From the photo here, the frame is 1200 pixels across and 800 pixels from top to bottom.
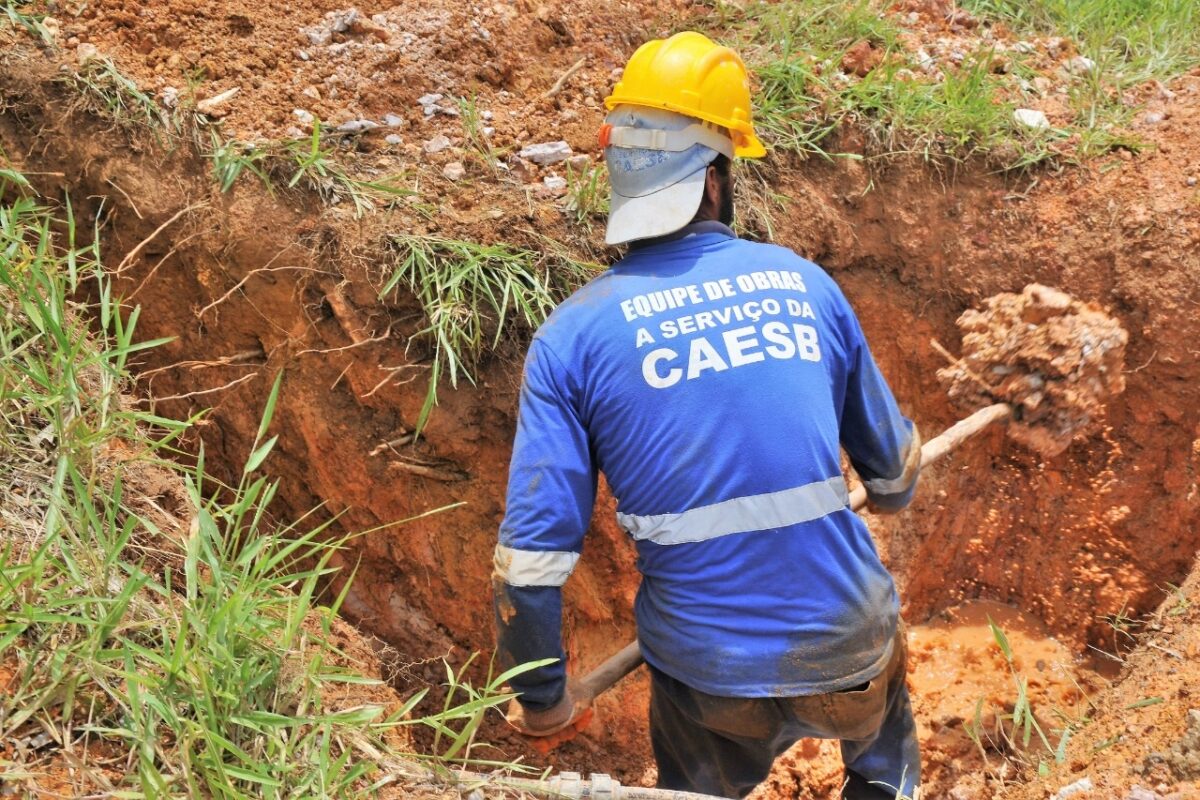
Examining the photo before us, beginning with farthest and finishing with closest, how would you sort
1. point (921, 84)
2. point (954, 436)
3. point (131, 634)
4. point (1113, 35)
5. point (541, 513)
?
1. point (1113, 35)
2. point (921, 84)
3. point (954, 436)
4. point (541, 513)
5. point (131, 634)

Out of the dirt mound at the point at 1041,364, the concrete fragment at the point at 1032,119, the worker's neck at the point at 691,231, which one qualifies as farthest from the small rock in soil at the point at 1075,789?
Answer: the concrete fragment at the point at 1032,119

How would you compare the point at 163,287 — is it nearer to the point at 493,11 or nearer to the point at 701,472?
the point at 493,11

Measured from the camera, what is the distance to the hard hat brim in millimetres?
2195

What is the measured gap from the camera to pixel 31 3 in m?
3.04

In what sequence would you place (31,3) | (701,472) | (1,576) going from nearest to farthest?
1. (1,576)
2. (701,472)
3. (31,3)

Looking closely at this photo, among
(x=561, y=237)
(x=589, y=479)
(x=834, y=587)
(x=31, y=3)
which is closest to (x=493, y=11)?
(x=561, y=237)

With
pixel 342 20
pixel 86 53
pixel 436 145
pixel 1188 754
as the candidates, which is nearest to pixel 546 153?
pixel 436 145

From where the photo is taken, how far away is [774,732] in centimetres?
225

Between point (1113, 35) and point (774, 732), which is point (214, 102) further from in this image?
point (1113, 35)

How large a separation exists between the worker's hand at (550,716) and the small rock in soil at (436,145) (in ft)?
5.24

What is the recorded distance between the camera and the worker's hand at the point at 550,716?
2236 mm

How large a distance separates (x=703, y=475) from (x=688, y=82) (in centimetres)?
83

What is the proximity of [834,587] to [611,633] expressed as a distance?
119cm

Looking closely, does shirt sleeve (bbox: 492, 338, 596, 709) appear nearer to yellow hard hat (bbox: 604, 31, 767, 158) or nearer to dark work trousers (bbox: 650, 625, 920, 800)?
dark work trousers (bbox: 650, 625, 920, 800)
